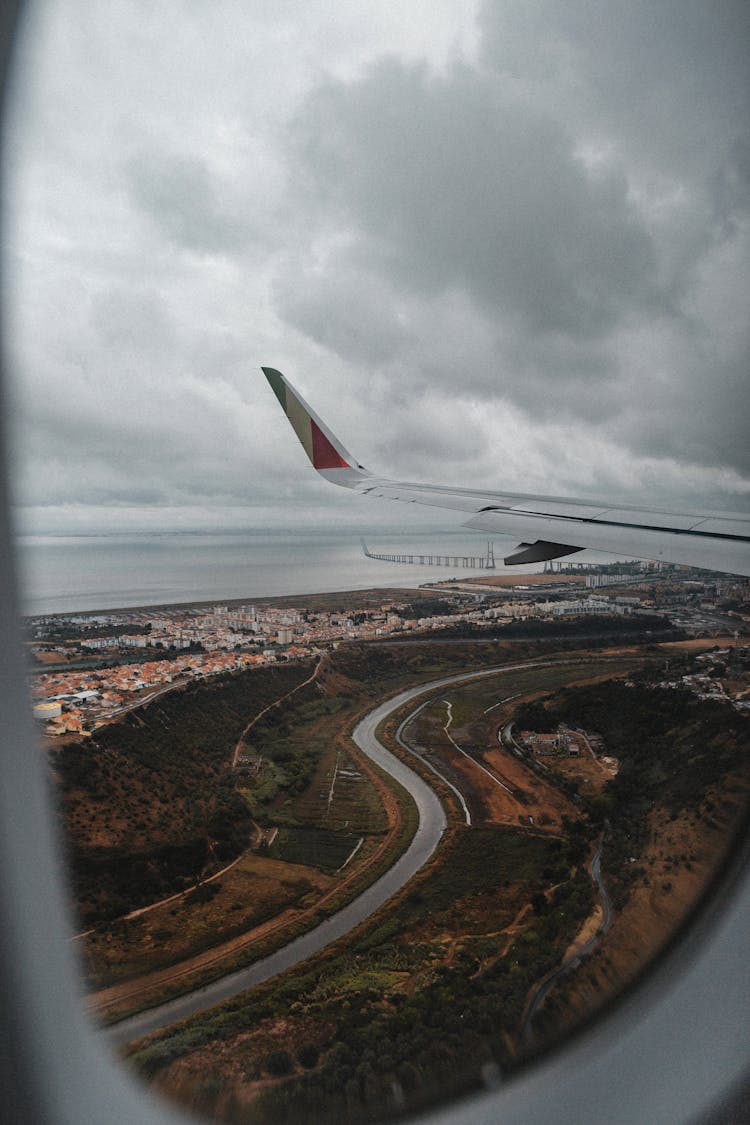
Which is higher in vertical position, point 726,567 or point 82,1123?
point 726,567

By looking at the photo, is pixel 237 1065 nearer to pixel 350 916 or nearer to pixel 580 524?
pixel 350 916

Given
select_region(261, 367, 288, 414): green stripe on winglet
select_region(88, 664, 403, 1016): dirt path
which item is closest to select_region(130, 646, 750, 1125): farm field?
select_region(88, 664, 403, 1016): dirt path

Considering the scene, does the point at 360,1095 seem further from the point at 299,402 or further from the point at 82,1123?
the point at 299,402

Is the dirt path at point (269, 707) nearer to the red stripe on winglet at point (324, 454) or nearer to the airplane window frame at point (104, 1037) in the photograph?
the airplane window frame at point (104, 1037)

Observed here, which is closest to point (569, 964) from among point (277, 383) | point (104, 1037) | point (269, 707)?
point (104, 1037)

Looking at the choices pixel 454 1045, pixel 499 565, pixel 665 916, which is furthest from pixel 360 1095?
pixel 499 565

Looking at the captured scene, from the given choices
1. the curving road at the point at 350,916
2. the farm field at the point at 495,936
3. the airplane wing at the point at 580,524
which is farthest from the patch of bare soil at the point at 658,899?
the airplane wing at the point at 580,524
